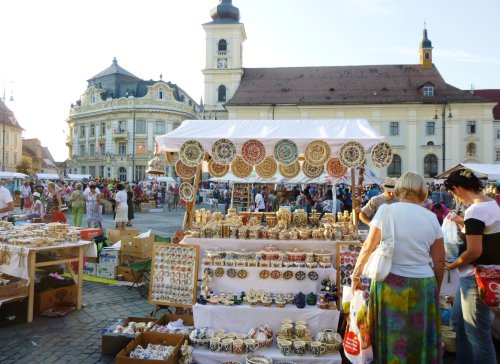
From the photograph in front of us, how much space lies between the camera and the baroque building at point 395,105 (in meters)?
35.7

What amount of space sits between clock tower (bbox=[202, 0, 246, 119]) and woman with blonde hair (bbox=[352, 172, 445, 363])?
38.6 metres

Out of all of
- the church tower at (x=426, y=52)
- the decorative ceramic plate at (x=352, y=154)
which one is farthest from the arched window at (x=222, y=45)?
the decorative ceramic plate at (x=352, y=154)

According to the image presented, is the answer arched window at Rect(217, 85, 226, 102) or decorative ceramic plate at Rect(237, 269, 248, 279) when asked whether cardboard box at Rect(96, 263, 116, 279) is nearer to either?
decorative ceramic plate at Rect(237, 269, 248, 279)

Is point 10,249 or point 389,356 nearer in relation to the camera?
point 389,356

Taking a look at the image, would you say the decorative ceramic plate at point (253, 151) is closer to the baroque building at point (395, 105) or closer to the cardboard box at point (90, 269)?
the cardboard box at point (90, 269)

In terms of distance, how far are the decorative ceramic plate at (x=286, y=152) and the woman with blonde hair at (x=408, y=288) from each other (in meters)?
3.12

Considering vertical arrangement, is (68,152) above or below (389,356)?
above

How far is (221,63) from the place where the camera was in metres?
41.2

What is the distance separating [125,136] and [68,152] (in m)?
17.7

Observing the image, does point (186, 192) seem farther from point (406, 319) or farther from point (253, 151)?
point (406, 319)

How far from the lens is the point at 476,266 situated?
9.44ft

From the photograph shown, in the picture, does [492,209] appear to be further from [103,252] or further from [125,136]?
[125,136]

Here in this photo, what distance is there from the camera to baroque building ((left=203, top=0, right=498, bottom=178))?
35.7m

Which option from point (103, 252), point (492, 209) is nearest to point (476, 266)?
point (492, 209)
